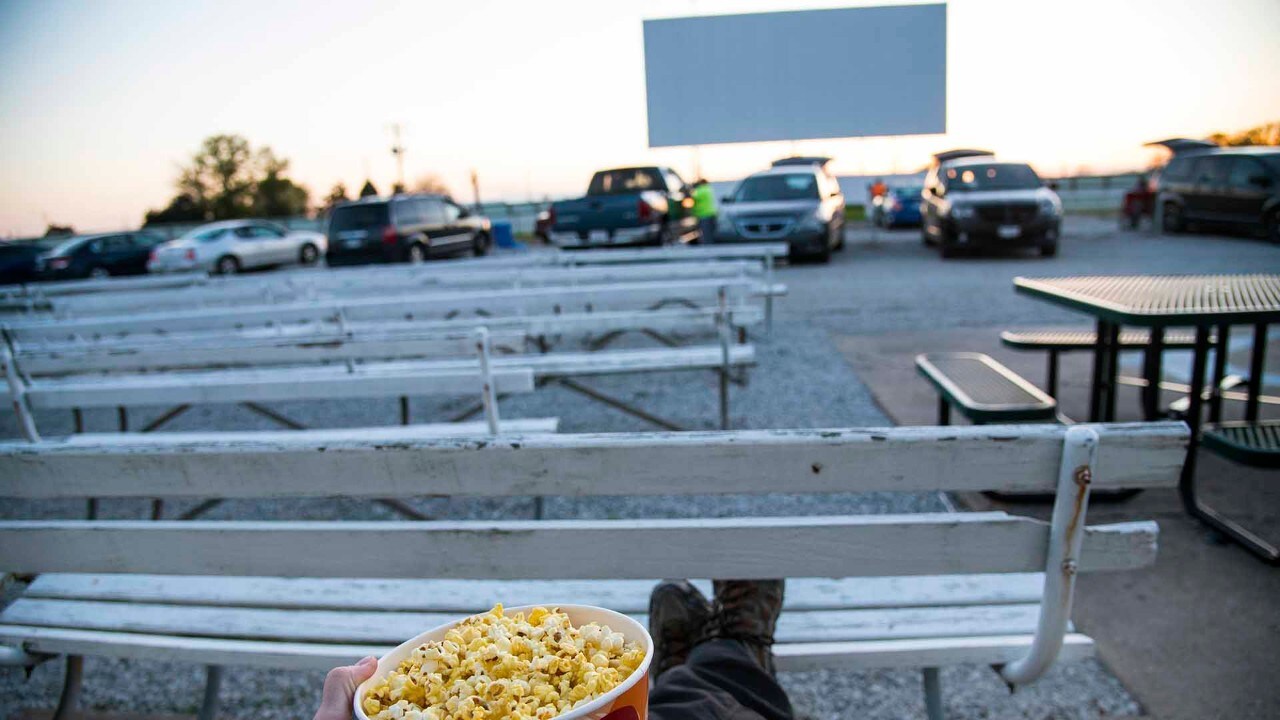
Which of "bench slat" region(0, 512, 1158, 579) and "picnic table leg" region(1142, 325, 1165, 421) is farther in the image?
"picnic table leg" region(1142, 325, 1165, 421)

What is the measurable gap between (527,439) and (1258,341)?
3660 millimetres

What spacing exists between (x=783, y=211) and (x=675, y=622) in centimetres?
1249

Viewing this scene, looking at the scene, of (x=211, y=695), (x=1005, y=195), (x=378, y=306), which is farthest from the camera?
(x=1005, y=195)

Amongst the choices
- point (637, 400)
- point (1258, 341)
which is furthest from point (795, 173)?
point (1258, 341)

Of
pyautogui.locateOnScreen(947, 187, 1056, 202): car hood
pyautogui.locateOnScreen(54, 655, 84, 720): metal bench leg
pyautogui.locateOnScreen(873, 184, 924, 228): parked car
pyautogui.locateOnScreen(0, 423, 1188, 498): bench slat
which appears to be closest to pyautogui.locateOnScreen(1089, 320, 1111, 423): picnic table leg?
pyautogui.locateOnScreen(0, 423, 1188, 498): bench slat

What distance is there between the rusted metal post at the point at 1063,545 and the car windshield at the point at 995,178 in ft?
46.5

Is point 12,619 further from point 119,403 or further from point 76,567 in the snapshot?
point 119,403

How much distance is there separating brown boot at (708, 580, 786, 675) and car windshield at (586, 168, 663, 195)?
48.6 ft

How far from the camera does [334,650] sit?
1.77 meters

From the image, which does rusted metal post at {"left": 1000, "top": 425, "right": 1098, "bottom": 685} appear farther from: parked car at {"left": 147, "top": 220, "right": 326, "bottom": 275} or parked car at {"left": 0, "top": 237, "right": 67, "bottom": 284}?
parked car at {"left": 0, "top": 237, "right": 67, "bottom": 284}

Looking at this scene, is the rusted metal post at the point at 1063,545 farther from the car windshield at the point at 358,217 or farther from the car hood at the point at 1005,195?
the car windshield at the point at 358,217

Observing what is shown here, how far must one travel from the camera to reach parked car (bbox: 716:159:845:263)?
13.6 metres

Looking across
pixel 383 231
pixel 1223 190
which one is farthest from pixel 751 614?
pixel 1223 190

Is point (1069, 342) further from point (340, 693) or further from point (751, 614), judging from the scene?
point (340, 693)
